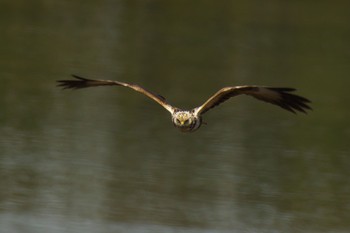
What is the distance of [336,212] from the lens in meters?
15.4

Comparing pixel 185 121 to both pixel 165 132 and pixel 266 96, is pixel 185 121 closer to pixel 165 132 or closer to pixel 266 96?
pixel 266 96

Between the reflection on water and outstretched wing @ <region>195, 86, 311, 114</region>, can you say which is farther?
the reflection on water

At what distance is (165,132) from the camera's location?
1912 cm

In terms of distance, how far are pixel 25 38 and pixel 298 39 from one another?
24.5 feet

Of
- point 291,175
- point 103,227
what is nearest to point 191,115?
point 103,227

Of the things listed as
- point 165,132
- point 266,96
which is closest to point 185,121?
point 266,96

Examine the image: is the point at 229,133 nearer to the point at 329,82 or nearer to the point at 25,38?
the point at 329,82

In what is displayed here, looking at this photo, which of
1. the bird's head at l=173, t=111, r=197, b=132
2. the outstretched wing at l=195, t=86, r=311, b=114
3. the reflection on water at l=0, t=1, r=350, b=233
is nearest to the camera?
the outstretched wing at l=195, t=86, r=311, b=114

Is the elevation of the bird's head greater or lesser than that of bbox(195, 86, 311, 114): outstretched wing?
lesser

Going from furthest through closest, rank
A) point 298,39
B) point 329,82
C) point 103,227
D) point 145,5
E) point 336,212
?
1. point 145,5
2. point 298,39
3. point 329,82
4. point 336,212
5. point 103,227

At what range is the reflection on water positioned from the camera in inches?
587

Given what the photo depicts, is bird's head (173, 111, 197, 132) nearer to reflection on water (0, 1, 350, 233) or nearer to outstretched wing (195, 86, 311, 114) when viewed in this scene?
outstretched wing (195, 86, 311, 114)

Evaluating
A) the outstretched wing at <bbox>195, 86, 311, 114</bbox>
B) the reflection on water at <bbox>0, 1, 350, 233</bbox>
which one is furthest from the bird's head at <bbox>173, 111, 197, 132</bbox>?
the reflection on water at <bbox>0, 1, 350, 233</bbox>

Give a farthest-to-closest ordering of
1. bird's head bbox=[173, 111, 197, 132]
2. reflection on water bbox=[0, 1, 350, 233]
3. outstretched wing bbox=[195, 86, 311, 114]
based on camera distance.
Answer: reflection on water bbox=[0, 1, 350, 233], bird's head bbox=[173, 111, 197, 132], outstretched wing bbox=[195, 86, 311, 114]
